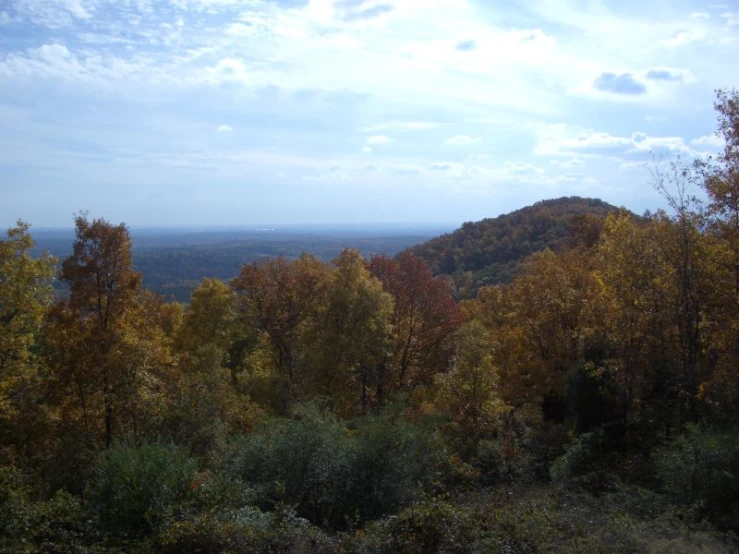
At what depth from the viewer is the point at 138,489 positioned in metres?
10.5

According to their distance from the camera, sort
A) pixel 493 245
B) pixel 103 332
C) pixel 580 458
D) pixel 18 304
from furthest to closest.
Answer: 1. pixel 493 245
2. pixel 18 304
3. pixel 580 458
4. pixel 103 332

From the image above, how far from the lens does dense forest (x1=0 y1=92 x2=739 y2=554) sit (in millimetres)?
10062

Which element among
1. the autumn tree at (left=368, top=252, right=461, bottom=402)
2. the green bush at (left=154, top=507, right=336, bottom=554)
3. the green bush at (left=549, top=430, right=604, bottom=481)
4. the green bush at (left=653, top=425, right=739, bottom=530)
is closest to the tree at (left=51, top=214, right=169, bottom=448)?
the green bush at (left=154, top=507, right=336, bottom=554)

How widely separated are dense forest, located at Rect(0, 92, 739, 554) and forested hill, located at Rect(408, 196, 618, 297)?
35.2 m

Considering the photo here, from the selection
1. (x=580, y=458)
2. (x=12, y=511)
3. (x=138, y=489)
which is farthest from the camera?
(x=580, y=458)

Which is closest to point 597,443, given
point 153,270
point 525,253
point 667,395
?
point 667,395

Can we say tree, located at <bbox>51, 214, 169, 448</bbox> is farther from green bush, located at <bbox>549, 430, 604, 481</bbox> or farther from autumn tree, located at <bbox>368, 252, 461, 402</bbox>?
autumn tree, located at <bbox>368, 252, 461, 402</bbox>

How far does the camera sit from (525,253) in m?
69.9

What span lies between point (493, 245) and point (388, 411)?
62.4 m

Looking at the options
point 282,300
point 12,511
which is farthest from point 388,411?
point 282,300

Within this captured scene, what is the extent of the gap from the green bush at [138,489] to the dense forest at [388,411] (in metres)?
0.04

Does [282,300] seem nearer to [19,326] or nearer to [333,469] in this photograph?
[19,326]

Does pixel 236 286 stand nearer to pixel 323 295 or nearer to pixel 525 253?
pixel 323 295

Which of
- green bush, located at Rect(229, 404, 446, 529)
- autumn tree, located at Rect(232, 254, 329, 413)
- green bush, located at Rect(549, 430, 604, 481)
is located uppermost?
autumn tree, located at Rect(232, 254, 329, 413)
